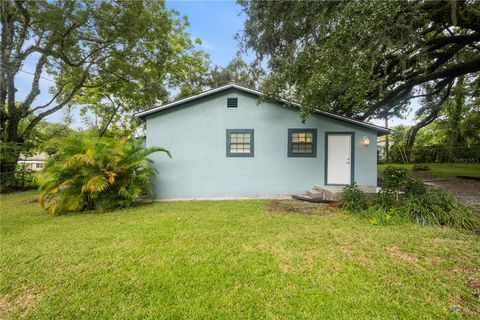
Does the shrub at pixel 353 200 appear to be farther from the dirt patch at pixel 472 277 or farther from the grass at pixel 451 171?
the grass at pixel 451 171

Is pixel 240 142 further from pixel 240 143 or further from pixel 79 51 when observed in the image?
pixel 79 51

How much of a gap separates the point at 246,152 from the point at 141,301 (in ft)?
19.1

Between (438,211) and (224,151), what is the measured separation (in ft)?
18.7

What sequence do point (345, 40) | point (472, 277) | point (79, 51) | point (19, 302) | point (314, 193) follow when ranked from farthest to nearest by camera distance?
point (79, 51), point (314, 193), point (345, 40), point (472, 277), point (19, 302)

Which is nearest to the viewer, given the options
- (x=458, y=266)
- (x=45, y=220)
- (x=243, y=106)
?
(x=458, y=266)

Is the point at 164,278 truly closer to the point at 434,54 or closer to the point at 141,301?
the point at 141,301

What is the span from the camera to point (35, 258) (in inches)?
129

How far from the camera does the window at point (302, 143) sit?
302 inches

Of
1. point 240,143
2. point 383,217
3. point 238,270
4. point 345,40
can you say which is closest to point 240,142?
point 240,143

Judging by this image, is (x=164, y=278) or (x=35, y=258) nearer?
(x=164, y=278)

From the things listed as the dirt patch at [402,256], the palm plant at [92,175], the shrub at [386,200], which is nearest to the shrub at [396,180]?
the shrub at [386,200]

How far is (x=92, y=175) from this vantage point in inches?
226

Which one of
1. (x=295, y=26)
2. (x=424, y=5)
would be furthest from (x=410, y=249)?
(x=295, y=26)

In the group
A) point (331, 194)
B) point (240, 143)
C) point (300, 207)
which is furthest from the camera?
point (240, 143)
